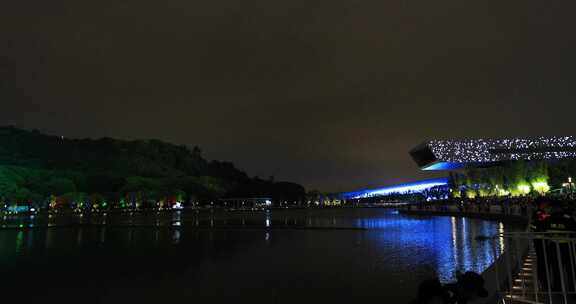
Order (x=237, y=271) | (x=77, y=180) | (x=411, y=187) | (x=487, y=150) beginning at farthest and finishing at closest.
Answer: (x=411, y=187) → (x=77, y=180) → (x=487, y=150) → (x=237, y=271)

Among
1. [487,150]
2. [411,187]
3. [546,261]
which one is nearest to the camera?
[546,261]

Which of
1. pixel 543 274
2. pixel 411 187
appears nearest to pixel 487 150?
pixel 411 187

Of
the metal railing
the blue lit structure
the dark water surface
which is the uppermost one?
the blue lit structure

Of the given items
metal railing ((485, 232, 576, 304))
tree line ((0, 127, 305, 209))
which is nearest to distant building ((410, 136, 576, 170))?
tree line ((0, 127, 305, 209))

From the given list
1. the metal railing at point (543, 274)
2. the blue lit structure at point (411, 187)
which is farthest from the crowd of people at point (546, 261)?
the blue lit structure at point (411, 187)

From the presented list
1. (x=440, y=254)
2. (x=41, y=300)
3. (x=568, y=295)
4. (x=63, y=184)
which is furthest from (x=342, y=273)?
(x=63, y=184)

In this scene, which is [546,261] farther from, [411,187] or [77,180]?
[411,187]

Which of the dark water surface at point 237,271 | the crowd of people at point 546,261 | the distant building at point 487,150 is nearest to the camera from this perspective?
the crowd of people at point 546,261

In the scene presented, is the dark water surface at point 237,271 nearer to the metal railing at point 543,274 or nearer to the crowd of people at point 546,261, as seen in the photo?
the metal railing at point 543,274

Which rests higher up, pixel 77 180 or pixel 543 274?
pixel 77 180

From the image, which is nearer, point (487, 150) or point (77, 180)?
point (487, 150)

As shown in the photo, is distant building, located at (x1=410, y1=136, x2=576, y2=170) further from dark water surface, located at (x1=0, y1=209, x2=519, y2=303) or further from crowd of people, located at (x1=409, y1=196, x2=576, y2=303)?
crowd of people, located at (x1=409, y1=196, x2=576, y2=303)

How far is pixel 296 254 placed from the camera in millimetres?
16922

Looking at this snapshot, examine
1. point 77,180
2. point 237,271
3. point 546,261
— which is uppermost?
point 77,180
